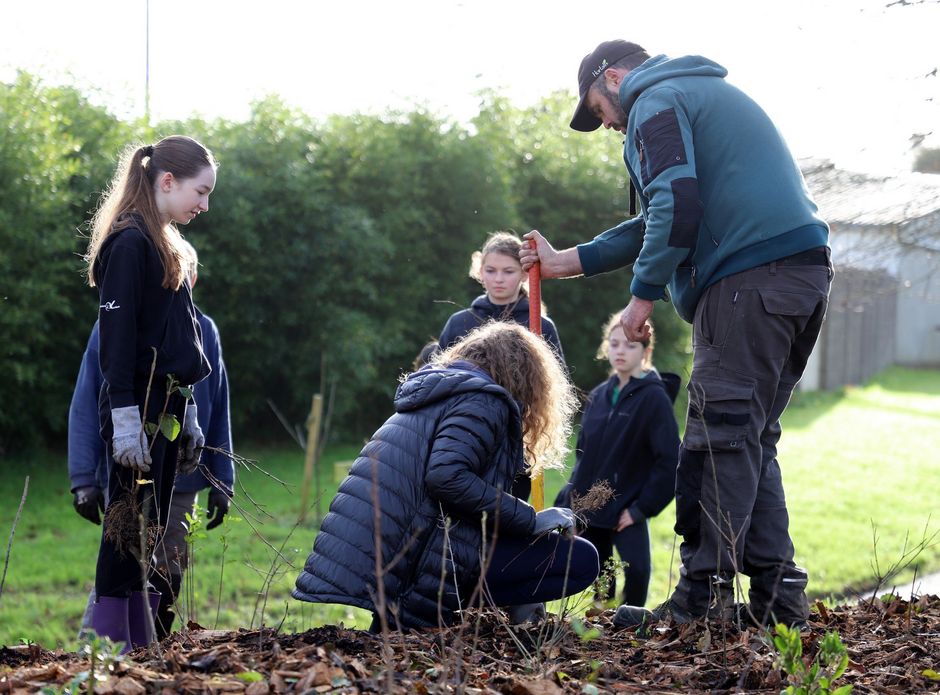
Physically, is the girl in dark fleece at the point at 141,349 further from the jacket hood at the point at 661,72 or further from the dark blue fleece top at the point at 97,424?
the jacket hood at the point at 661,72

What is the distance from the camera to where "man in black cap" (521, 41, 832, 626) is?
3.84 meters

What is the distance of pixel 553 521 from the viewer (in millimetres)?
4035

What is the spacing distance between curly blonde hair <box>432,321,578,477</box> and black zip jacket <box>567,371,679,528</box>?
1422 mm

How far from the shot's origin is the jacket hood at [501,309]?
570 cm

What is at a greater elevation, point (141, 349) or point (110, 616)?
point (141, 349)

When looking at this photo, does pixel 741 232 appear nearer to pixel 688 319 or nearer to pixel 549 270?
pixel 688 319

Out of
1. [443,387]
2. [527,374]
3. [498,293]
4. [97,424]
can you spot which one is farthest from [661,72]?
[97,424]

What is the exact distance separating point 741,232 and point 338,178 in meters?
Answer: 9.61

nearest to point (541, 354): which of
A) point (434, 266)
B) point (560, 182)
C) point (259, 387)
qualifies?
point (259, 387)

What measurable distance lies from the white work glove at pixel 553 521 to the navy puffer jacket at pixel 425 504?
59 millimetres

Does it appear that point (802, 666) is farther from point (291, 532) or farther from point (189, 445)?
point (189, 445)

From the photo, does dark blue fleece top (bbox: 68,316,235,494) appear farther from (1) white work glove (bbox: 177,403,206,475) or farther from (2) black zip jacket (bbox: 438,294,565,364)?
(2) black zip jacket (bbox: 438,294,565,364)

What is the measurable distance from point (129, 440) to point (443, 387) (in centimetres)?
113

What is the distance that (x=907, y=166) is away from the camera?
23.3ft
